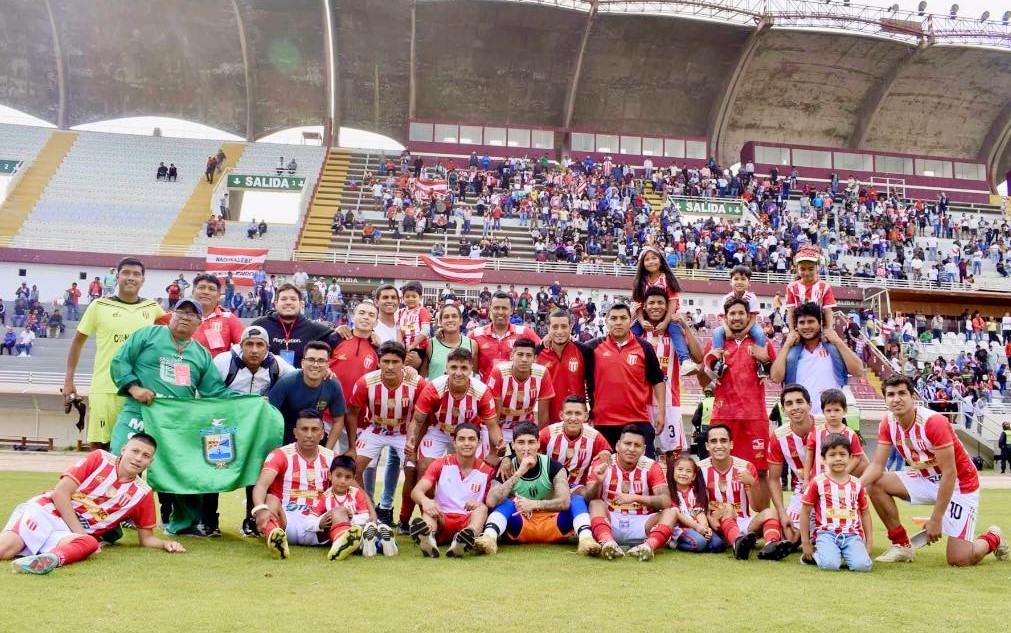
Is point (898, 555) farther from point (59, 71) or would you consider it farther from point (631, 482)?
point (59, 71)

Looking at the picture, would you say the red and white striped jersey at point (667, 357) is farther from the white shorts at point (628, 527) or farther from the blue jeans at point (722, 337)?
the white shorts at point (628, 527)

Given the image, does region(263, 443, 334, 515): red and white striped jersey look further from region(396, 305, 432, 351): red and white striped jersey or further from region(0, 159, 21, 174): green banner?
region(0, 159, 21, 174): green banner

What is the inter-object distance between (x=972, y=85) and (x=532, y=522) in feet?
140

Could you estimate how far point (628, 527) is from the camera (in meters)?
6.52

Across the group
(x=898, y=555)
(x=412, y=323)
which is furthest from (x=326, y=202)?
(x=898, y=555)

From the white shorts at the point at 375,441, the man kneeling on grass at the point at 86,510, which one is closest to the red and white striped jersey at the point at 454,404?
the white shorts at the point at 375,441

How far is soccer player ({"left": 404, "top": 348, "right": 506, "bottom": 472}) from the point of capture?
22.8 ft

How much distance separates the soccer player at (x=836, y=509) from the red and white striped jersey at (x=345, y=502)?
321 centimetres

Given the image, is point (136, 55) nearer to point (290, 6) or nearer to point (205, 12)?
point (205, 12)

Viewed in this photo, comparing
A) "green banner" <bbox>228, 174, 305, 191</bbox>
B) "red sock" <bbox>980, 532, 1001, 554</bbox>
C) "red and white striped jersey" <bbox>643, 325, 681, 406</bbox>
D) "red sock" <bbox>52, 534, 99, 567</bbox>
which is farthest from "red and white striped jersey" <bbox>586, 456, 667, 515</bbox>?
"green banner" <bbox>228, 174, 305, 191</bbox>

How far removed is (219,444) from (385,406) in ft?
4.51

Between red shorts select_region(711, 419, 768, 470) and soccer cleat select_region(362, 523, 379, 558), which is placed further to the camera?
red shorts select_region(711, 419, 768, 470)

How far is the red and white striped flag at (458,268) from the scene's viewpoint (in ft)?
93.0

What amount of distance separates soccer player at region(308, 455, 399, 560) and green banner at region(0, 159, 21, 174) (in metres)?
34.4
